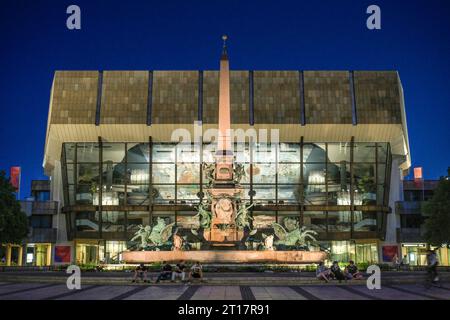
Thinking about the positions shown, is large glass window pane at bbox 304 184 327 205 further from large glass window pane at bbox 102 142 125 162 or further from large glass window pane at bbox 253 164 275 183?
large glass window pane at bbox 102 142 125 162

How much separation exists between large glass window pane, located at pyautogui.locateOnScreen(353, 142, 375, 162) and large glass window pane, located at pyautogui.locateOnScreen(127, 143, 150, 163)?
951 inches

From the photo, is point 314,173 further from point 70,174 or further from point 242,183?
point 70,174

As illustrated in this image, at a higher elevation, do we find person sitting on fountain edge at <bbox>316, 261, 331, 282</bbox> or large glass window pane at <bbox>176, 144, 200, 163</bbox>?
large glass window pane at <bbox>176, 144, 200, 163</bbox>

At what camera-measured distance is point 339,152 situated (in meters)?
66.6

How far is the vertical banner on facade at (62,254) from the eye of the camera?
67.6 meters

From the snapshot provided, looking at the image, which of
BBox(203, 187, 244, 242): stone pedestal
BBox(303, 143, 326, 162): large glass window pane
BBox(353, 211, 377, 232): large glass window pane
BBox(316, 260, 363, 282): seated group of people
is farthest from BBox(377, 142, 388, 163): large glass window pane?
BBox(316, 260, 363, 282): seated group of people

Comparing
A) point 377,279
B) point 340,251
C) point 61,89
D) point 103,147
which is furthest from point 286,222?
point 377,279

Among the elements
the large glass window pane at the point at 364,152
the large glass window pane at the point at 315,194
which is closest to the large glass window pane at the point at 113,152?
the large glass window pane at the point at 315,194

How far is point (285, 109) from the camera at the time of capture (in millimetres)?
64000

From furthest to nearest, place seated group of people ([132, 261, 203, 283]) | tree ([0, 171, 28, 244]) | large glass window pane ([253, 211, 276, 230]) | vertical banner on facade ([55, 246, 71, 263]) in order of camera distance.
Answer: vertical banner on facade ([55, 246, 71, 263]) < large glass window pane ([253, 211, 276, 230]) < tree ([0, 171, 28, 244]) < seated group of people ([132, 261, 203, 283])

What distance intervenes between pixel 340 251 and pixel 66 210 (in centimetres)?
3227

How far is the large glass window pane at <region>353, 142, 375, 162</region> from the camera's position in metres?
66.6
